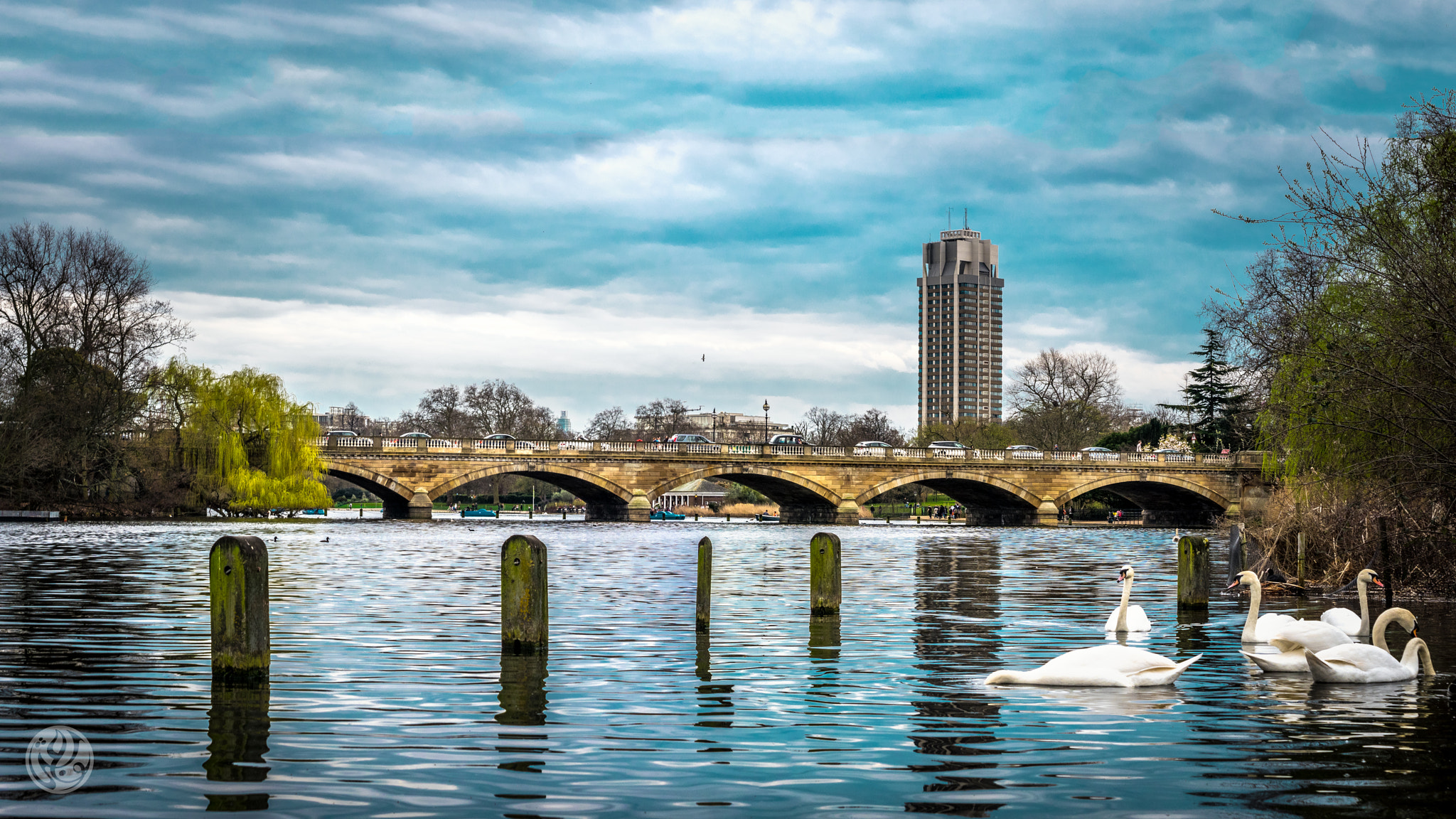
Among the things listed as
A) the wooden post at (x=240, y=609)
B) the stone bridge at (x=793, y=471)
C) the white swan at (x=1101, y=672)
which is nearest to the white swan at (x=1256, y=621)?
the white swan at (x=1101, y=672)

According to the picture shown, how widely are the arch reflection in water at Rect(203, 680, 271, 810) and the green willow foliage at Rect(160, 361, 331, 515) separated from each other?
4938 cm

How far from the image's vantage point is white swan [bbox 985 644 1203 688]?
10273 mm

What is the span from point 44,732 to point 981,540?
45454mm

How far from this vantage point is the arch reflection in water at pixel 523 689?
29.5ft

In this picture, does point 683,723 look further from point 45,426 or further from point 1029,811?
point 45,426

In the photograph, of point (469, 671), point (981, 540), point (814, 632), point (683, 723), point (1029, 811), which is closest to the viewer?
point (1029, 811)

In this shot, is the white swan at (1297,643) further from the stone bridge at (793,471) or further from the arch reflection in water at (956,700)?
the stone bridge at (793,471)

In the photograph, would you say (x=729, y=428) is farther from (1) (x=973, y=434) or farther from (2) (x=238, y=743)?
(2) (x=238, y=743)

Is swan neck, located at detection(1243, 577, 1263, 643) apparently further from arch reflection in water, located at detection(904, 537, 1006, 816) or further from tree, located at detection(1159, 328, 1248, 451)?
tree, located at detection(1159, 328, 1248, 451)

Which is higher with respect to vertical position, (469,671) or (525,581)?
(525,581)

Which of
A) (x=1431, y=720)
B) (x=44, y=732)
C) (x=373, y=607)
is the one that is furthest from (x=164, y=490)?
(x=1431, y=720)

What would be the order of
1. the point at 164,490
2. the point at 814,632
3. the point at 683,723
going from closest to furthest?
1. the point at 683,723
2. the point at 814,632
3. the point at 164,490

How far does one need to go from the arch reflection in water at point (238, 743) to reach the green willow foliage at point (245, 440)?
49.4 m

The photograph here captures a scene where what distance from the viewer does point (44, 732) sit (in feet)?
27.1
